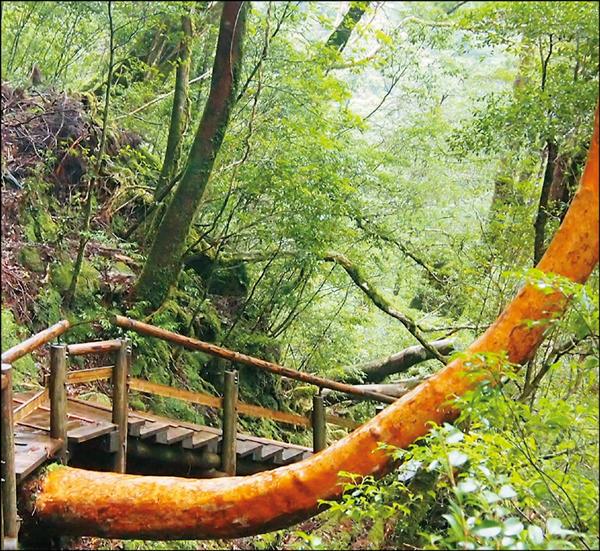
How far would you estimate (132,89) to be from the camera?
24.1 feet

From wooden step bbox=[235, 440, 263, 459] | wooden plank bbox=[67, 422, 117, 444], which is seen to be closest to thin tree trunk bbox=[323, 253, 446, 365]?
wooden step bbox=[235, 440, 263, 459]

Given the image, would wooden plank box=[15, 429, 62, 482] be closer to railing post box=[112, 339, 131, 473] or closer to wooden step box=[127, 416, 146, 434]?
railing post box=[112, 339, 131, 473]

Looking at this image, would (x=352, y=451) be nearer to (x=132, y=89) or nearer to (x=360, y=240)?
(x=360, y=240)

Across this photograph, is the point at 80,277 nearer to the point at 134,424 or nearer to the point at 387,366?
the point at 134,424

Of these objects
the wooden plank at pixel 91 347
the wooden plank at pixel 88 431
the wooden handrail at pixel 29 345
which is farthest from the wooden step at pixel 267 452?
the wooden handrail at pixel 29 345

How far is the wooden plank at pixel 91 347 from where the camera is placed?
398 centimetres

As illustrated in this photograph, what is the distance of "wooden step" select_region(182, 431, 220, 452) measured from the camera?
4836mm

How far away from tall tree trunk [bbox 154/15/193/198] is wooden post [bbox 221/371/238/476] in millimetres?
2977

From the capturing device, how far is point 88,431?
4066mm

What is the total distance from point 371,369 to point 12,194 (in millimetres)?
5322

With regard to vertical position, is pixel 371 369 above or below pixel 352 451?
below

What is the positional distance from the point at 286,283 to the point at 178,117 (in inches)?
95.0

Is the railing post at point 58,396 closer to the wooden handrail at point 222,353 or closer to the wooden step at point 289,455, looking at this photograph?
the wooden handrail at point 222,353

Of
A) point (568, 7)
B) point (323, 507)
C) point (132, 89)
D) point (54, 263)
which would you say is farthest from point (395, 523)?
point (132, 89)
